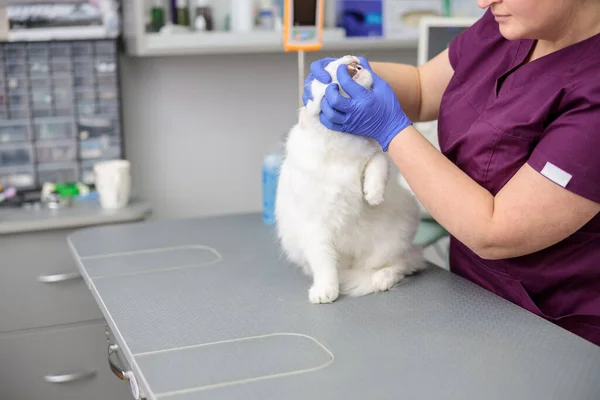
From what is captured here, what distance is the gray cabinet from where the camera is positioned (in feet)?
6.42

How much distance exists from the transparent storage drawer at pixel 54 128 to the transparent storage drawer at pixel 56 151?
0.06 ft

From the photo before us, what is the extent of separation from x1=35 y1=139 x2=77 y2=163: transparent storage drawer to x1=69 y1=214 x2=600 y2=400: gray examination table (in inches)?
30.8

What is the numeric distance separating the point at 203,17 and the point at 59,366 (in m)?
1.03

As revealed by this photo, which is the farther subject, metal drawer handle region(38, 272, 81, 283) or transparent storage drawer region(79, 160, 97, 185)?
transparent storage drawer region(79, 160, 97, 185)

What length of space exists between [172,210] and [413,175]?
1.43 metres

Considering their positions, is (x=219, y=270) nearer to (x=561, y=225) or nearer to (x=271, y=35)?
(x=561, y=225)

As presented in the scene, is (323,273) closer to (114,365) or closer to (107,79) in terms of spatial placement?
(114,365)

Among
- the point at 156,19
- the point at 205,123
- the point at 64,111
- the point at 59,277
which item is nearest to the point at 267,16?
the point at 156,19

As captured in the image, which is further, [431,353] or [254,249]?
[254,249]

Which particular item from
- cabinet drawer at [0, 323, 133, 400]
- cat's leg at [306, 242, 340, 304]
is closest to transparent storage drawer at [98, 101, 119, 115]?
cabinet drawer at [0, 323, 133, 400]

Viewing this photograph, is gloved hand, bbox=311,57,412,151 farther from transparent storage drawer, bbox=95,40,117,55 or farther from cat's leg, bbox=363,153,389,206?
transparent storage drawer, bbox=95,40,117,55

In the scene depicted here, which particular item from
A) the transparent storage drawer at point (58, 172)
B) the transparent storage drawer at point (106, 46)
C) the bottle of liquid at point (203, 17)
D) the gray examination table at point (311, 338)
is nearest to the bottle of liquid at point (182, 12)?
the bottle of liquid at point (203, 17)

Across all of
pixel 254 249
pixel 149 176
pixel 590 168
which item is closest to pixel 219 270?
pixel 254 249

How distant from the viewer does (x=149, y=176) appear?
246cm
